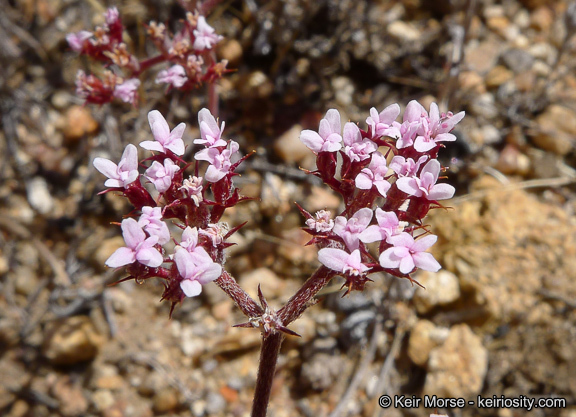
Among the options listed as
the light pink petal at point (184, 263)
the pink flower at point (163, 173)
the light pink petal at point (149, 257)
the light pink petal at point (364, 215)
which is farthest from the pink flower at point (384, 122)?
the light pink petal at point (149, 257)

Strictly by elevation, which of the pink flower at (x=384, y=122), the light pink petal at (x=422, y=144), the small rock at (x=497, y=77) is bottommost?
the small rock at (x=497, y=77)

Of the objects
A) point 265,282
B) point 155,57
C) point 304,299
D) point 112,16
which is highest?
point 112,16

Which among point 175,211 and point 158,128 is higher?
point 158,128

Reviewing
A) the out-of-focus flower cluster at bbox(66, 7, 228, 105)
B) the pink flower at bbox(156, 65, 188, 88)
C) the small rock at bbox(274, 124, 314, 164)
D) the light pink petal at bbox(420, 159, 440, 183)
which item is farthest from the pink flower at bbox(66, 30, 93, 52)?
the light pink petal at bbox(420, 159, 440, 183)

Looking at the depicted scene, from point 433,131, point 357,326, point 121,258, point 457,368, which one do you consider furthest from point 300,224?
point 121,258

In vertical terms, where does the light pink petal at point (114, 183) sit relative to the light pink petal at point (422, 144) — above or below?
below

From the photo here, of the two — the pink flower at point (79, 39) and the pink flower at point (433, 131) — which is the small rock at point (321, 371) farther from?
the pink flower at point (79, 39)

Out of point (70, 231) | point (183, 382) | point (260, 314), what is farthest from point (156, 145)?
point (70, 231)

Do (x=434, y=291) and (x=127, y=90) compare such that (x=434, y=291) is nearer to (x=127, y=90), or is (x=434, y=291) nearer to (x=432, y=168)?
(x=432, y=168)
